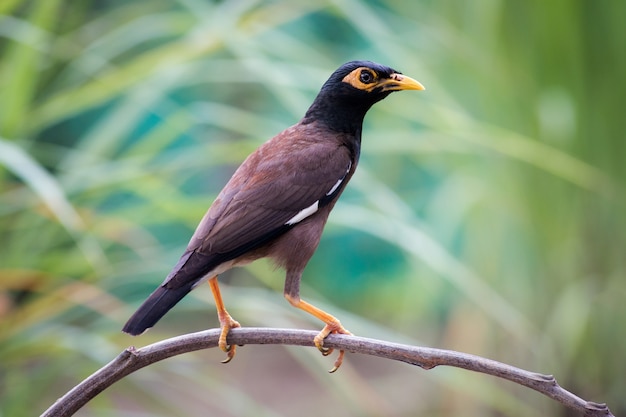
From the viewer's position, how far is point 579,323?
Result: 314 centimetres

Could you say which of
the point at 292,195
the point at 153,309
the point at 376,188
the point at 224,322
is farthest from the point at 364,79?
the point at 376,188

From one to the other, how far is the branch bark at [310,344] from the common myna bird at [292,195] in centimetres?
13

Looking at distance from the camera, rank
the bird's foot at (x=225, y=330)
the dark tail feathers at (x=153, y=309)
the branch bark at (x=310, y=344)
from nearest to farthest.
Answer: the branch bark at (x=310, y=344) → the dark tail feathers at (x=153, y=309) → the bird's foot at (x=225, y=330)

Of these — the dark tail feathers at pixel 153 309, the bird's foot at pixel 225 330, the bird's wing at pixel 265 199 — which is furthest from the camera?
the bird's wing at pixel 265 199

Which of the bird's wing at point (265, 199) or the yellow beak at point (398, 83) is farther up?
the yellow beak at point (398, 83)

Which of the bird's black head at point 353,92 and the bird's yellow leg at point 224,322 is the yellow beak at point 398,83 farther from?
the bird's yellow leg at point 224,322

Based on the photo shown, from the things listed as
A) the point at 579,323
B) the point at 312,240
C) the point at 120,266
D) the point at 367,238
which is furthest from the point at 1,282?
the point at 367,238

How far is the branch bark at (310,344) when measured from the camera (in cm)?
122

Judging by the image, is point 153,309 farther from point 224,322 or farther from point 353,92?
point 353,92

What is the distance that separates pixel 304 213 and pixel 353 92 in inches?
10.9

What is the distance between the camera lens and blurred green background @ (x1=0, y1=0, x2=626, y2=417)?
9.14 feet

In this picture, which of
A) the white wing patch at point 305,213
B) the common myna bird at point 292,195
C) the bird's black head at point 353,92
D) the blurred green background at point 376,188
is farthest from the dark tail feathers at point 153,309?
the blurred green background at point 376,188

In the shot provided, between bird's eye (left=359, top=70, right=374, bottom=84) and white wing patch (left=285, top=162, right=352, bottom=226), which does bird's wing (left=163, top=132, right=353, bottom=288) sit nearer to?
white wing patch (left=285, top=162, right=352, bottom=226)

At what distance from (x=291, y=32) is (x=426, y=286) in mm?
1812
